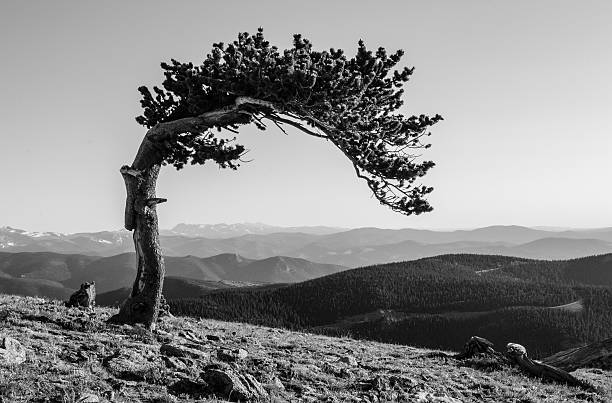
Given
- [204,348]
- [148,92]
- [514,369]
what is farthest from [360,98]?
[514,369]

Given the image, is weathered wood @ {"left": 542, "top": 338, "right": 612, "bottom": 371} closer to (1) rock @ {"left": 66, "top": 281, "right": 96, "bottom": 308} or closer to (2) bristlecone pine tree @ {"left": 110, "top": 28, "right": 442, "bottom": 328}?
(2) bristlecone pine tree @ {"left": 110, "top": 28, "right": 442, "bottom": 328}

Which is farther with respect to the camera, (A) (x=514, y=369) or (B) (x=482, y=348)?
(B) (x=482, y=348)

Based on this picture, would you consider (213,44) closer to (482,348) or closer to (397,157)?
(397,157)

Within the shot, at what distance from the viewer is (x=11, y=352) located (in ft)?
36.2

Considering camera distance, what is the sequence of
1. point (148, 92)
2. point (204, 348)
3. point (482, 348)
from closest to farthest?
1. point (204, 348)
2. point (148, 92)
3. point (482, 348)

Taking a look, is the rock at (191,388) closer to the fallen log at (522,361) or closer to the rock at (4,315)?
the rock at (4,315)

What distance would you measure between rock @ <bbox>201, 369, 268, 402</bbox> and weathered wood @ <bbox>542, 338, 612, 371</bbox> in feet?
71.0

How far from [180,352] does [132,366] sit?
8.28 ft

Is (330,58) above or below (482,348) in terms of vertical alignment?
above

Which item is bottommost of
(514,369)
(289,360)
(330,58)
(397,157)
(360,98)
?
(514,369)

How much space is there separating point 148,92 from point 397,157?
11.2 m

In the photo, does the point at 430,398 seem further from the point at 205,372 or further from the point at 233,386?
the point at 205,372

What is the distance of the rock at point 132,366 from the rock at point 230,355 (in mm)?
2666

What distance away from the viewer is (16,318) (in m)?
16.6
